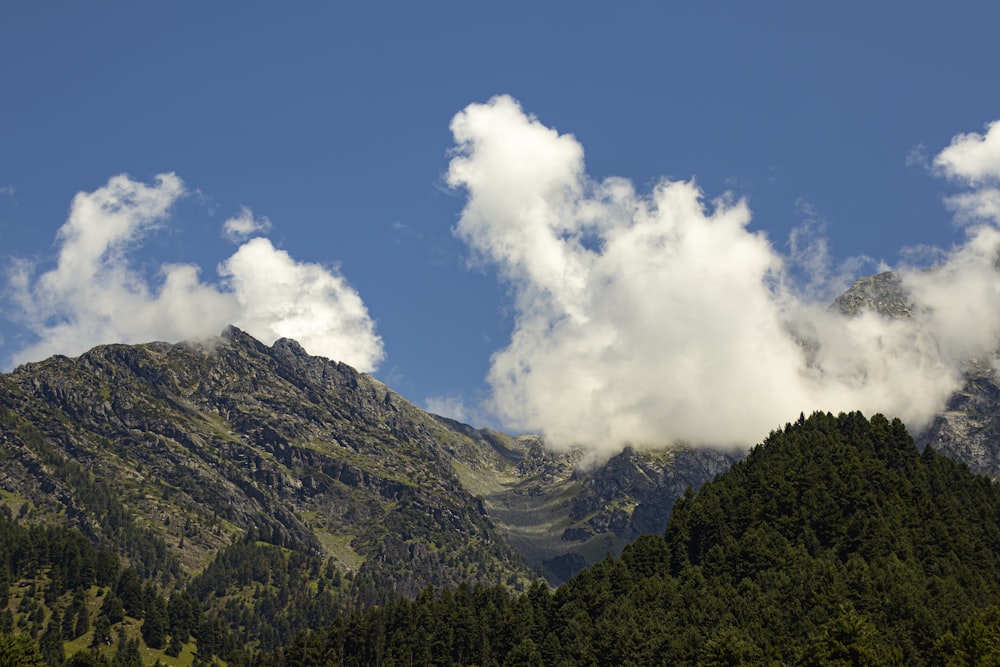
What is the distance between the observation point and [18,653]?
19700 cm

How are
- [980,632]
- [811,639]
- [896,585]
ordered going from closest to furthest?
[980,632], [811,639], [896,585]

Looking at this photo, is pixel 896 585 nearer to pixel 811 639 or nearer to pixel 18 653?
pixel 811 639

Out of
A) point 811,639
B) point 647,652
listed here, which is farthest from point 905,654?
point 647,652

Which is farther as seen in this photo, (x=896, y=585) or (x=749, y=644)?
(x=896, y=585)

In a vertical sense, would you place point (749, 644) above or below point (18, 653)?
above

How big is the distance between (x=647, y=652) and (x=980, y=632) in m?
67.9

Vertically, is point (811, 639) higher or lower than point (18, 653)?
→ higher

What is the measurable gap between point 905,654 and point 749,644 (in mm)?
28817

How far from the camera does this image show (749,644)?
178000 millimetres

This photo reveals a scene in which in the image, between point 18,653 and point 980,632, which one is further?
point 18,653

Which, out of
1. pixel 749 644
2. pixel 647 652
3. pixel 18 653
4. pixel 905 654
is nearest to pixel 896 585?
pixel 905 654

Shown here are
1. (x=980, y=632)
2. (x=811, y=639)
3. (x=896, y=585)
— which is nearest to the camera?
(x=980, y=632)

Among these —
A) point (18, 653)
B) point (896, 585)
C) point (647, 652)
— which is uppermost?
point (896, 585)

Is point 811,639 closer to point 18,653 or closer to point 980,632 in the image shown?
point 980,632
